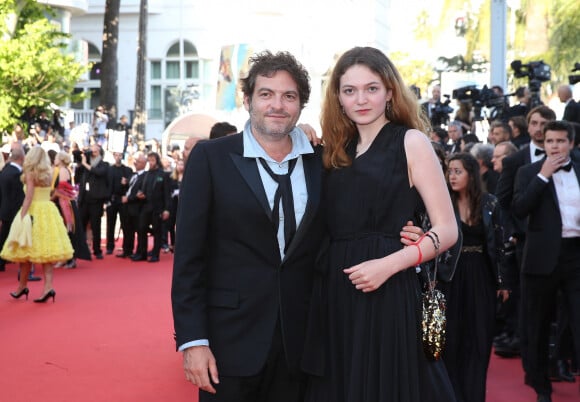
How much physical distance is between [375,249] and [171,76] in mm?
52609

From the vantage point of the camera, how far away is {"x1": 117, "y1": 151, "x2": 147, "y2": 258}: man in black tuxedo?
1830 cm

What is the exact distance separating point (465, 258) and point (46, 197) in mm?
7575

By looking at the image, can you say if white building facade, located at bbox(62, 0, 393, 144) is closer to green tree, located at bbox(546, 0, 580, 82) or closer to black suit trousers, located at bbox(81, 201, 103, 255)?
green tree, located at bbox(546, 0, 580, 82)

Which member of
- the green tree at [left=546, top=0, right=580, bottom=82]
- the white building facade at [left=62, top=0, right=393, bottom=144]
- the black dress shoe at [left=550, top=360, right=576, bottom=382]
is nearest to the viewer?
the black dress shoe at [left=550, top=360, right=576, bottom=382]

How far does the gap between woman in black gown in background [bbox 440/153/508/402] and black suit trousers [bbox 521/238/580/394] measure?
29cm

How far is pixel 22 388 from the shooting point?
7641mm

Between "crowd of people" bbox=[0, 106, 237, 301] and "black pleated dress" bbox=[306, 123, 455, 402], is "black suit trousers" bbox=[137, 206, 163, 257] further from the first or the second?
"black pleated dress" bbox=[306, 123, 455, 402]

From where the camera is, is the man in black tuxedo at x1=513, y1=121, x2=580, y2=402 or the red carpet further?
the red carpet

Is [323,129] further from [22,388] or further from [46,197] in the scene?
[46,197]

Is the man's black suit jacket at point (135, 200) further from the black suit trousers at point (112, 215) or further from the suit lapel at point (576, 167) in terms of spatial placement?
the suit lapel at point (576, 167)

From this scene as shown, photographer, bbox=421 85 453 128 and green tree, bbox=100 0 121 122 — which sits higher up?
green tree, bbox=100 0 121 122

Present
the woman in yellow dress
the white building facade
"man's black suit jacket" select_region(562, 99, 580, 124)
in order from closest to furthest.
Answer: "man's black suit jacket" select_region(562, 99, 580, 124), the woman in yellow dress, the white building facade

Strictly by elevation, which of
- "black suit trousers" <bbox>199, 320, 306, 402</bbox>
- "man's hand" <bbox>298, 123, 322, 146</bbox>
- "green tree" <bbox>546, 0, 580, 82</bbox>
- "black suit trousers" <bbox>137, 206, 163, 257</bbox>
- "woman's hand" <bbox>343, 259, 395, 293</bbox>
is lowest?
"black suit trousers" <bbox>137, 206, 163, 257</bbox>

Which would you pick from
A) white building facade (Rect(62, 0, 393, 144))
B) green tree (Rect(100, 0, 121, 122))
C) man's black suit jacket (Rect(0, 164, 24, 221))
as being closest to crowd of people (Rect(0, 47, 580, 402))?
man's black suit jacket (Rect(0, 164, 24, 221))
